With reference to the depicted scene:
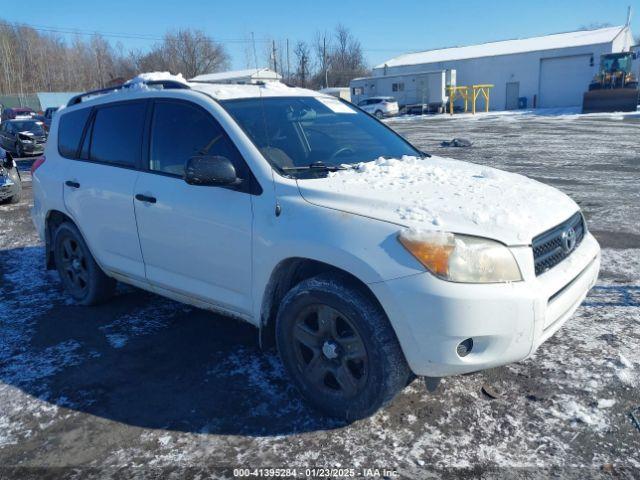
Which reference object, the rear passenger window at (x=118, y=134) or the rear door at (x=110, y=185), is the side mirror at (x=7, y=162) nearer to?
the rear door at (x=110, y=185)

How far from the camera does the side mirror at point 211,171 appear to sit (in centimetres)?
312

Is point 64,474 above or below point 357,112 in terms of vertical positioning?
below

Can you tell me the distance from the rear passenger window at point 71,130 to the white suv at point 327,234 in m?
0.25

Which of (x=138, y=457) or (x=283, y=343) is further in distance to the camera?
(x=283, y=343)

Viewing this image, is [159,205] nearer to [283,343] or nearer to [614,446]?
[283,343]

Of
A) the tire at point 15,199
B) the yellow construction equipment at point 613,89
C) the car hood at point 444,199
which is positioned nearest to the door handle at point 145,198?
the car hood at point 444,199

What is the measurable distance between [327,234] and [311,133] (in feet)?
4.05

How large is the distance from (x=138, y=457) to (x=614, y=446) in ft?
8.14

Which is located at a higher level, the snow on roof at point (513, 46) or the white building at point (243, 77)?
the snow on roof at point (513, 46)

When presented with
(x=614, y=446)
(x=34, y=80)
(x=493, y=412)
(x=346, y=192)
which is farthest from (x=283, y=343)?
(x=34, y=80)

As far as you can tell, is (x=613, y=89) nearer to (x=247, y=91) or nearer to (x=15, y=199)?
(x=15, y=199)

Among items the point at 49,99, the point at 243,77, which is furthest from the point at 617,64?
the point at 49,99

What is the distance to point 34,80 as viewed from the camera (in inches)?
3046

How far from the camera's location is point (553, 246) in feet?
9.52
